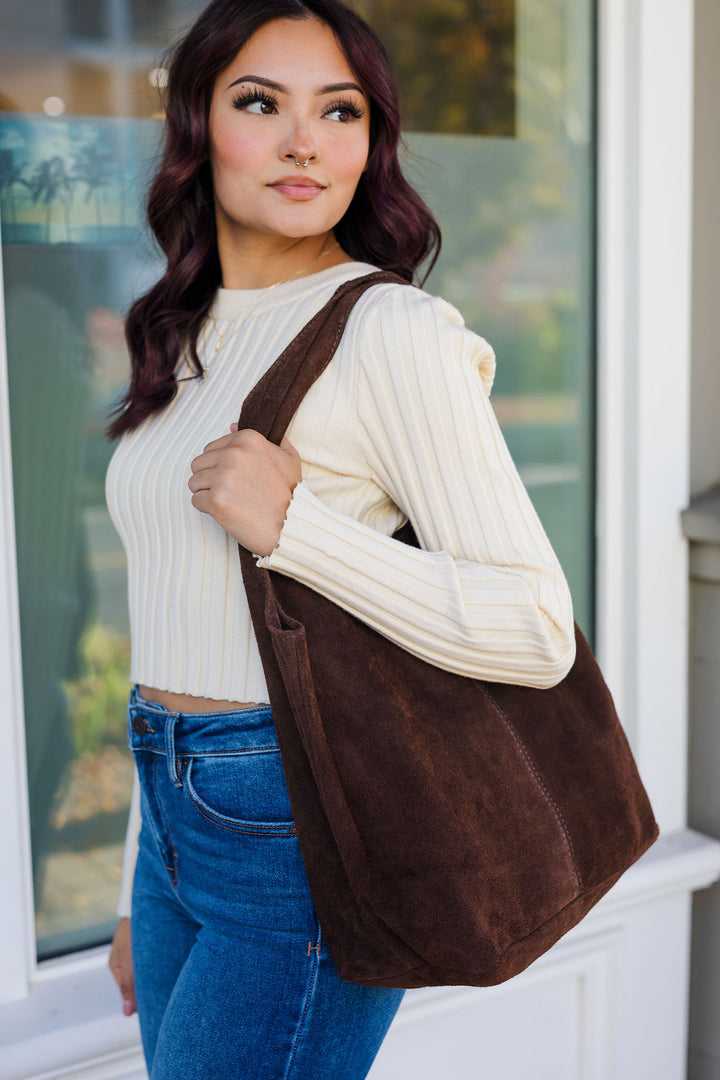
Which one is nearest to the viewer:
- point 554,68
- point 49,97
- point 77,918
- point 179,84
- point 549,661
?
point 549,661

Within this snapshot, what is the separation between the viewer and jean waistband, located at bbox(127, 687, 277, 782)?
1078 millimetres

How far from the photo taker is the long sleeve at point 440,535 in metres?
1.00

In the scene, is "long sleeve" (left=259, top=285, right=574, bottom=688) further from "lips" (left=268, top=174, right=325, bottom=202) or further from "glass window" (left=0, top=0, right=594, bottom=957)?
"glass window" (left=0, top=0, right=594, bottom=957)

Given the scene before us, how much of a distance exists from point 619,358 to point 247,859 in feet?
4.84

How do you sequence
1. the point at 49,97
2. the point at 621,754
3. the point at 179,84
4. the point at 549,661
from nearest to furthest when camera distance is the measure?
1. the point at 549,661
2. the point at 621,754
3. the point at 179,84
4. the point at 49,97

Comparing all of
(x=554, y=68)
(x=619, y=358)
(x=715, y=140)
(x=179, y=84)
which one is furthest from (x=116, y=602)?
(x=715, y=140)

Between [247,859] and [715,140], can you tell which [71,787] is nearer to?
[247,859]

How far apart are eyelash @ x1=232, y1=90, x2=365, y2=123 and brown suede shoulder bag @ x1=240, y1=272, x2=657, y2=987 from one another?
28 cm

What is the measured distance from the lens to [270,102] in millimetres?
1206

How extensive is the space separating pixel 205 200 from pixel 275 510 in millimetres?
581

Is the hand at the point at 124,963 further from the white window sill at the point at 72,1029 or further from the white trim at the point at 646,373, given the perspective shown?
the white trim at the point at 646,373

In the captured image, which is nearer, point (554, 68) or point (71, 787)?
point (71, 787)

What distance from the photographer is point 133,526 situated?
123cm

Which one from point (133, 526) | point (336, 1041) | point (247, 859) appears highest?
point (133, 526)
